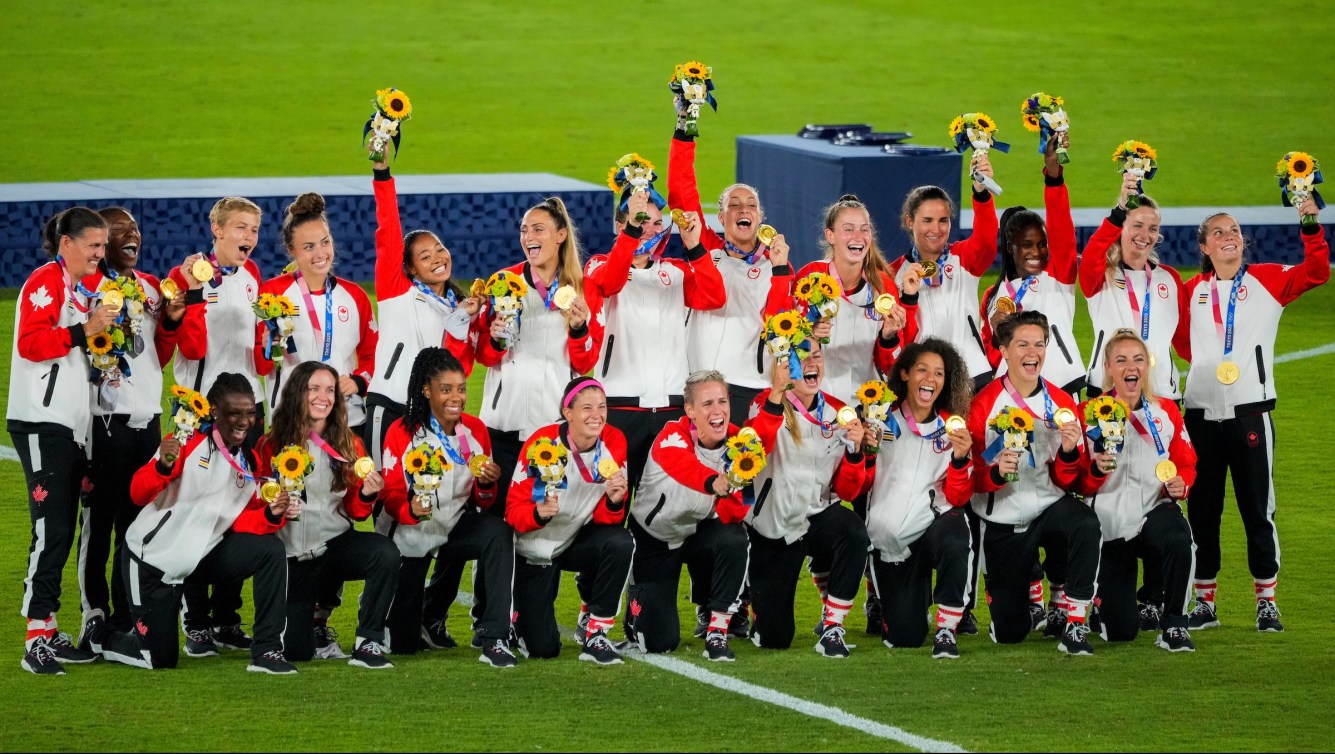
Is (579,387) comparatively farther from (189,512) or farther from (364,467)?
(189,512)

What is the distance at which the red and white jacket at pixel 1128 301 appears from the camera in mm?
8422

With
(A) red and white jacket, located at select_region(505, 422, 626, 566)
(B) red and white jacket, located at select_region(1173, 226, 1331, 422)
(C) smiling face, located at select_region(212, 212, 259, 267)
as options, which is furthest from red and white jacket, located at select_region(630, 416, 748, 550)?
(B) red and white jacket, located at select_region(1173, 226, 1331, 422)

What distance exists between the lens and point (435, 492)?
301 inches

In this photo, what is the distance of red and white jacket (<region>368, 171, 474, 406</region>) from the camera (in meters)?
8.11

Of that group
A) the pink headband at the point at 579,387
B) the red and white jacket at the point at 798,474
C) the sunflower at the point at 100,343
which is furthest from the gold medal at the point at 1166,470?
the sunflower at the point at 100,343

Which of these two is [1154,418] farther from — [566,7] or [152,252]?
[566,7]

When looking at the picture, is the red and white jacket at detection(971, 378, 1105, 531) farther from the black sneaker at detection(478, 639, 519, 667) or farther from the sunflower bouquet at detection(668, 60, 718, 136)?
the black sneaker at detection(478, 639, 519, 667)

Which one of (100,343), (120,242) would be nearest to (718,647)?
(100,343)

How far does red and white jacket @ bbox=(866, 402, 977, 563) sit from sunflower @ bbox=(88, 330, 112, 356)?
3088 millimetres

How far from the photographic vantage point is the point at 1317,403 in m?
12.9

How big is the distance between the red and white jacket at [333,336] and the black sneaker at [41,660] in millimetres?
1337

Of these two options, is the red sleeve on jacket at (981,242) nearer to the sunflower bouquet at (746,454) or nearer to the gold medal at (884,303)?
the gold medal at (884,303)

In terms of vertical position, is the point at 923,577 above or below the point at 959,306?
below

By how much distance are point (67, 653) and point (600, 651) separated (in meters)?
2.09
